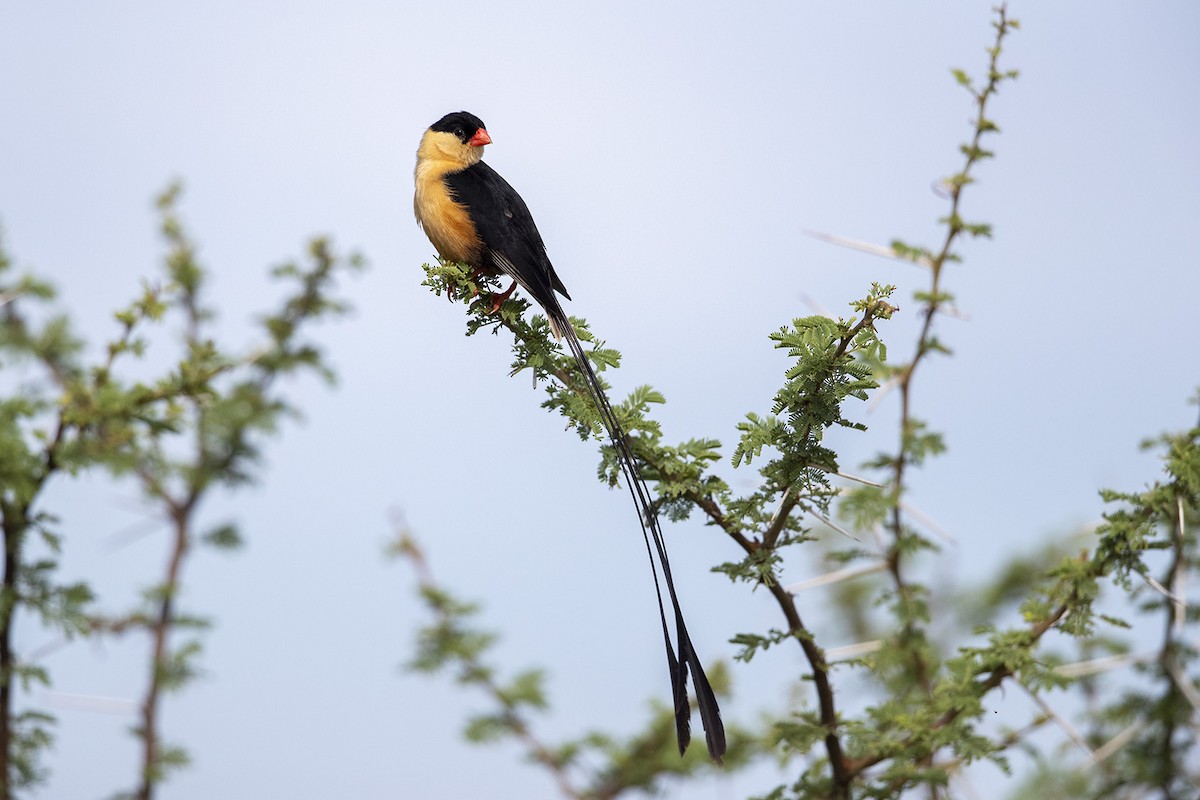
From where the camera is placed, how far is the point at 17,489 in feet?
12.0

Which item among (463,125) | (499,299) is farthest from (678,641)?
(463,125)

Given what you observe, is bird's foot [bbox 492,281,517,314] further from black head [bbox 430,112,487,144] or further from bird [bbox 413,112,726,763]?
black head [bbox 430,112,487,144]

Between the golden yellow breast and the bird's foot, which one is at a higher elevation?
the golden yellow breast

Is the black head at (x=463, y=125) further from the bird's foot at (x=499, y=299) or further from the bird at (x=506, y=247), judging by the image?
the bird's foot at (x=499, y=299)

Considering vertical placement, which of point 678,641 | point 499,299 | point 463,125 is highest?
point 463,125

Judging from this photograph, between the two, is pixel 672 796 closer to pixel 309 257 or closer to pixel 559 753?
pixel 559 753

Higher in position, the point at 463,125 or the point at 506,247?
the point at 463,125

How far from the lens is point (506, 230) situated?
153 inches

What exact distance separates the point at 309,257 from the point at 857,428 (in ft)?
12.8

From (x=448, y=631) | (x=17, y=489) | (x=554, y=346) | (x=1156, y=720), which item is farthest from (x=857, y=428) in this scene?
(x=448, y=631)

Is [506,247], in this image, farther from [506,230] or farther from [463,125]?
[463,125]

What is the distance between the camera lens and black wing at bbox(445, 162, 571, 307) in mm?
3654

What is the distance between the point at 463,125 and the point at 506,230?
3.86 ft

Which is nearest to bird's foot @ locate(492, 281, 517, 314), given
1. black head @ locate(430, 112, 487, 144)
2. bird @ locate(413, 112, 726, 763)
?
bird @ locate(413, 112, 726, 763)
